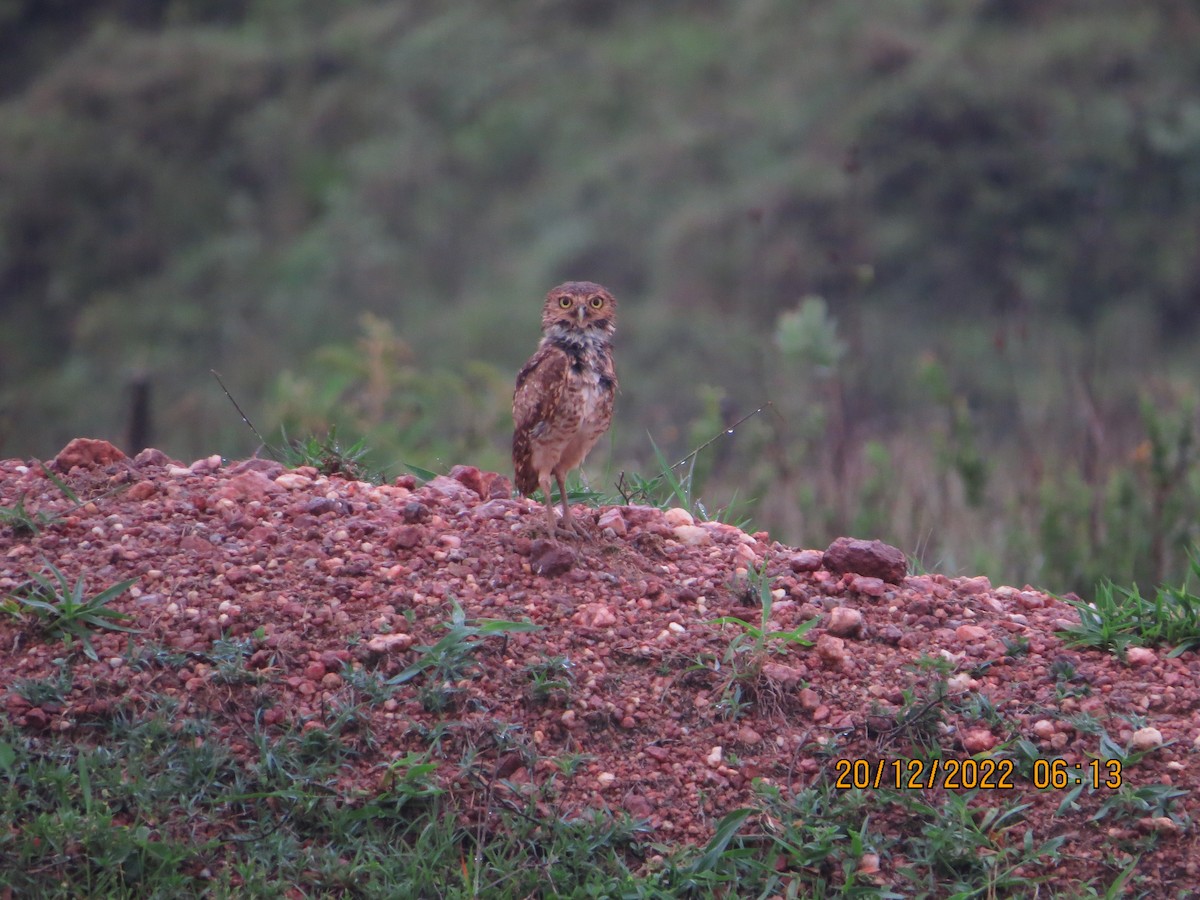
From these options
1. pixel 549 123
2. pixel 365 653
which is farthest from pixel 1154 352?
pixel 365 653

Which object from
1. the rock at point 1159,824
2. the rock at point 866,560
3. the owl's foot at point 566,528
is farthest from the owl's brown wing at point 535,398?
A: the rock at point 1159,824

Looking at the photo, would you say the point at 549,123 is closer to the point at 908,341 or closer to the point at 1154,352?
the point at 908,341

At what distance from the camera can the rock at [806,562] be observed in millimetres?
4438

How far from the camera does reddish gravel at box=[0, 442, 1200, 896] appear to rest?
12.0ft

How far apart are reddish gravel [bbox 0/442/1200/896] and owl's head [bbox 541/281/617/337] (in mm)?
614

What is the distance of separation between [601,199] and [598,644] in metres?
13.2

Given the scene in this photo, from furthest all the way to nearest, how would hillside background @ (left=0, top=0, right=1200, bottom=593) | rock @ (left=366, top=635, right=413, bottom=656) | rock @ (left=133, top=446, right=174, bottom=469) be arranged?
1. hillside background @ (left=0, top=0, right=1200, bottom=593)
2. rock @ (left=133, top=446, right=174, bottom=469)
3. rock @ (left=366, top=635, right=413, bottom=656)

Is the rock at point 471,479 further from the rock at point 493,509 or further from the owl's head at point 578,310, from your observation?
the owl's head at point 578,310

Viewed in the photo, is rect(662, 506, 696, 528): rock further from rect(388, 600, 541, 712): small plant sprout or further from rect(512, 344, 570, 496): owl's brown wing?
rect(388, 600, 541, 712): small plant sprout

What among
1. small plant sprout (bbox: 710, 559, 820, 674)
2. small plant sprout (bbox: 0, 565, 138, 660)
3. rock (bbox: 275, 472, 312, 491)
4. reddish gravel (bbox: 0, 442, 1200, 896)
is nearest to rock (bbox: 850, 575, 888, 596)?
reddish gravel (bbox: 0, 442, 1200, 896)

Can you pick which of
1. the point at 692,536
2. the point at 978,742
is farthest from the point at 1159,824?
the point at 692,536

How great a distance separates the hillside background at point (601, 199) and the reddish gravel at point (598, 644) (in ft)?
16.9

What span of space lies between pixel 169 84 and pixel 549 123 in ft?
15.7
